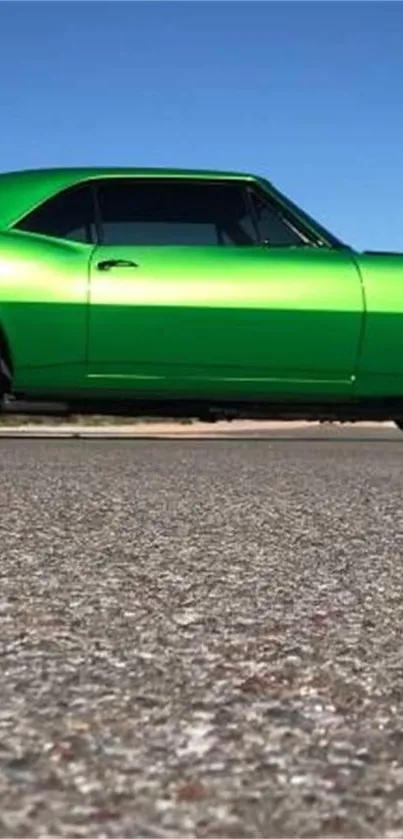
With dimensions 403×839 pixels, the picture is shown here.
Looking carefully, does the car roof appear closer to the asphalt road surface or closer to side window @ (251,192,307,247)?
side window @ (251,192,307,247)

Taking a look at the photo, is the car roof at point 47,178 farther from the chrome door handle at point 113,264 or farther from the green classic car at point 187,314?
the chrome door handle at point 113,264

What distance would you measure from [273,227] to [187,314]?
2.33 feet

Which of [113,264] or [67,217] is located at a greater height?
[67,217]

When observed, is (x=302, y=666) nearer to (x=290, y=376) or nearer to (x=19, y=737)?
(x=19, y=737)

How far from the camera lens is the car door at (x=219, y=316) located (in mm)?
5996

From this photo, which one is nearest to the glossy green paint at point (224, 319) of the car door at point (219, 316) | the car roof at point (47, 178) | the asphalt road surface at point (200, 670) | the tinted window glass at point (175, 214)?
the car door at point (219, 316)

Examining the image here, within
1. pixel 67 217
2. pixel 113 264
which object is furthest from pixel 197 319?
pixel 67 217

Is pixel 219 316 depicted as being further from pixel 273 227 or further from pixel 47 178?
pixel 47 178

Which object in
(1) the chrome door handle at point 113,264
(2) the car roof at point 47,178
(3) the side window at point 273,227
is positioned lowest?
(1) the chrome door handle at point 113,264

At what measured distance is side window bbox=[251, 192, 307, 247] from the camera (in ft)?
20.7

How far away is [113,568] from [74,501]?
117cm

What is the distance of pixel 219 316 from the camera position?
6000 mm

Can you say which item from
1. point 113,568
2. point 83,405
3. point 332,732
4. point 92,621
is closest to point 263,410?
point 83,405

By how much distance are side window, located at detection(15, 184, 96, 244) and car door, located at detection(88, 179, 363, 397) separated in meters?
0.10
